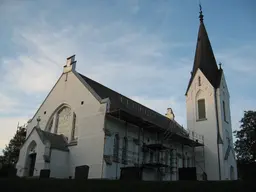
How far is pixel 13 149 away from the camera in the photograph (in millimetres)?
38750

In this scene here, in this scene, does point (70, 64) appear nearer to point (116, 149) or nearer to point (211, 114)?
point (116, 149)

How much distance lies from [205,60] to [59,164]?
24.0 metres

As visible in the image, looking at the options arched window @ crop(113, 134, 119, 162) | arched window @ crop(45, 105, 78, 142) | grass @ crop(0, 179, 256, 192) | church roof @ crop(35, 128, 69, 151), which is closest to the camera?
grass @ crop(0, 179, 256, 192)

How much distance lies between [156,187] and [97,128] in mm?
11027

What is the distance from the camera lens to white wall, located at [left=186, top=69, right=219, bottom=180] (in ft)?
115

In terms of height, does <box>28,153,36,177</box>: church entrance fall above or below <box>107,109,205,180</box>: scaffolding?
below

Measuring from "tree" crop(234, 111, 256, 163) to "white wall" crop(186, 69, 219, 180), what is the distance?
7400 millimetres

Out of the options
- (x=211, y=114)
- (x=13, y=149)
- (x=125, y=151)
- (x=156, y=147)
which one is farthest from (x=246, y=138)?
(x=13, y=149)

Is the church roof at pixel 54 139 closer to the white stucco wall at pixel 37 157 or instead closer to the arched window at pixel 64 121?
the white stucco wall at pixel 37 157

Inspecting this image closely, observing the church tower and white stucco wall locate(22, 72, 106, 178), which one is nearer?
white stucco wall locate(22, 72, 106, 178)

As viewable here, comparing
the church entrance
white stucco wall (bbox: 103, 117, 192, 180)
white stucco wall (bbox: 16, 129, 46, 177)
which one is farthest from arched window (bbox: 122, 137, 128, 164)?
the church entrance

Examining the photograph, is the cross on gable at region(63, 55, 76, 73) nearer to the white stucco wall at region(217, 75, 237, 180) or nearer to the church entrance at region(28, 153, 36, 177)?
the church entrance at region(28, 153, 36, 177)

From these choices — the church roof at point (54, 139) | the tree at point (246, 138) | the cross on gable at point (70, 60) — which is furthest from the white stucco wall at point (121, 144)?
the tree at point (246, 138)

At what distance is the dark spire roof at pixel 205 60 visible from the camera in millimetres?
39062
